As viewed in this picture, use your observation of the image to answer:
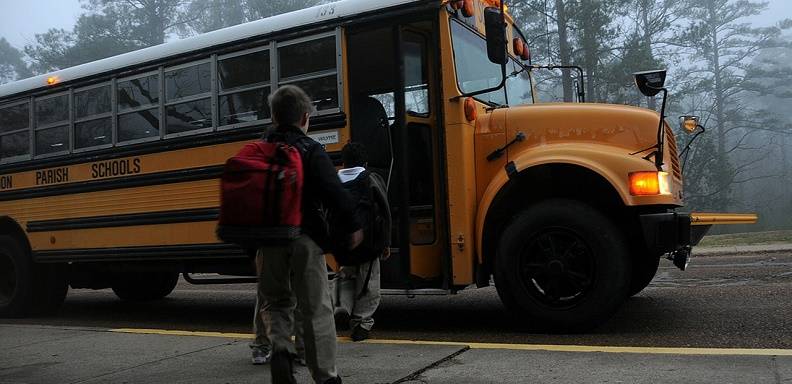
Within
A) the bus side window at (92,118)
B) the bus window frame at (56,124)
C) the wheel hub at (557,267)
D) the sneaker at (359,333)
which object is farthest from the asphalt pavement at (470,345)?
the bus side window at (92,118)

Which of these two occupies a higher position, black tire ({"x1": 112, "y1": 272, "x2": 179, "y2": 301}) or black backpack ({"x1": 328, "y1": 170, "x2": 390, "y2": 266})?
black backpack ({"x1": 328, "y1": 170, "x2": 390, "y2": 266})

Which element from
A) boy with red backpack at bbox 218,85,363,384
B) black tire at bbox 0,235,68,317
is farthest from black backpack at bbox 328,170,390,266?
black tire at bbox 0,235,68,317

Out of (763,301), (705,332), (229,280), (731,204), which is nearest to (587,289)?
(705,332)

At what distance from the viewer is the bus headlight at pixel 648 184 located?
4746 mm

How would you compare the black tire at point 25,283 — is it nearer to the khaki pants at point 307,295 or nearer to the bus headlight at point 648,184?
the khaki pants at point 307,295

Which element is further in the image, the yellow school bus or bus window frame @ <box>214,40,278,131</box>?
bus window frame @ <box>214,40,278,131</box>

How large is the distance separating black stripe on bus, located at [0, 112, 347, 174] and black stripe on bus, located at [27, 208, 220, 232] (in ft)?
1.88

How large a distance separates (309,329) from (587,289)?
228cm

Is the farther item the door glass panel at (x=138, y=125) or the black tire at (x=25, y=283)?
the black tire at (x=25, y=283)

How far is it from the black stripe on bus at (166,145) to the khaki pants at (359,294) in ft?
3.90

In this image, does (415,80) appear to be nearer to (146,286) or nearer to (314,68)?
(314,68)

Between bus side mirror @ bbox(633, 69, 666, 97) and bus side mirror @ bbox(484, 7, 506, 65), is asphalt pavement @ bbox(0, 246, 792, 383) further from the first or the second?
bus side mirror @ bbox(484, 7, 506, 65)

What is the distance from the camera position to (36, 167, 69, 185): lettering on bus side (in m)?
7.34

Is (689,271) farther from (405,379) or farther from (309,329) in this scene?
(309,329)
